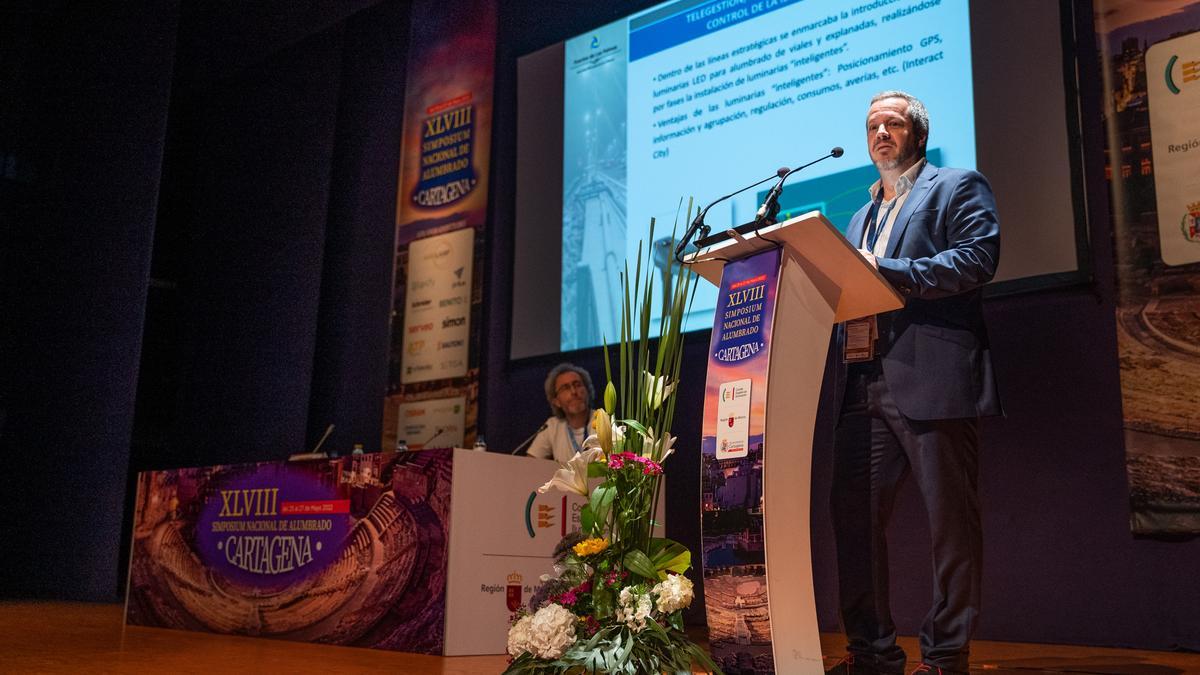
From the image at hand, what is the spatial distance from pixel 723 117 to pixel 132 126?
3963 millimetres

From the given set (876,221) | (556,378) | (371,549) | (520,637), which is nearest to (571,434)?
(556,378)

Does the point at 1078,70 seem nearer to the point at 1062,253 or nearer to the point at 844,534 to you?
the point at 1062,253

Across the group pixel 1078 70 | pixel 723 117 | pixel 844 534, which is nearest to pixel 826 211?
pixel 723 117

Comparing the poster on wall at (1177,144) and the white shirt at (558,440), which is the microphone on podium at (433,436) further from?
the poster on wall at (1177,144)

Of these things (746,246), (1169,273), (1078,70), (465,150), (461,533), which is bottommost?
(461,533)

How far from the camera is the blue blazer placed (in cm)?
214

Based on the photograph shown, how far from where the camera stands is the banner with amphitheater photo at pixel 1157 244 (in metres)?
3.08

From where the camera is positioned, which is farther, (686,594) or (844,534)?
(844,534)

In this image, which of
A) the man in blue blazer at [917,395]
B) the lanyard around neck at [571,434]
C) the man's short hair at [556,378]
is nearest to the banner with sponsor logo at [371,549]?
the lanyard around neck at [571,434]

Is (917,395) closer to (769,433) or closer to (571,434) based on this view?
(769,433)

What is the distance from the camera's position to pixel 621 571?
198 cm

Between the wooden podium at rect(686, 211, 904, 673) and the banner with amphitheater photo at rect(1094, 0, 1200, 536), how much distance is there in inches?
62.5

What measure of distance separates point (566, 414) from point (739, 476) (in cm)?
262

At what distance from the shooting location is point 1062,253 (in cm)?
337
